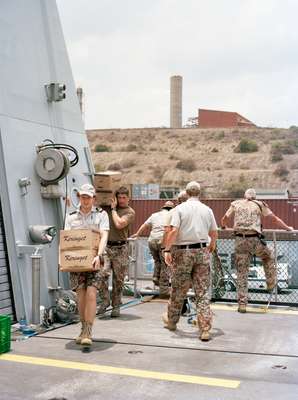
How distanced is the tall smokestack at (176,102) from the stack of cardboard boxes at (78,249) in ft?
359

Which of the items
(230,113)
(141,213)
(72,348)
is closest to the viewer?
(72,348)

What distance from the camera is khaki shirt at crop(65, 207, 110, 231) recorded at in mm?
6203

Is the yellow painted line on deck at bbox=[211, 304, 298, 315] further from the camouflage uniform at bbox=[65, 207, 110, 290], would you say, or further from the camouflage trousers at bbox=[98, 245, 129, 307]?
the camouflage uniform at bbox=[65, 207, 110, 290]

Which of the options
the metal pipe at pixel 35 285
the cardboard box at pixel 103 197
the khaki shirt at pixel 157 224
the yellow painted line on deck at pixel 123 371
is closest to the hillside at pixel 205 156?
the khaki shirt at pixel 157 224

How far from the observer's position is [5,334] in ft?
18.7

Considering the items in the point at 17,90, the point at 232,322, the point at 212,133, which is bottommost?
the point at 232,322

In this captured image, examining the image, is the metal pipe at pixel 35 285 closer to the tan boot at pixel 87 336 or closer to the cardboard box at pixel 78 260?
the cardboard box at pixel 78 260

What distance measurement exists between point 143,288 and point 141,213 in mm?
21307

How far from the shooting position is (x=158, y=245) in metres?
9.52

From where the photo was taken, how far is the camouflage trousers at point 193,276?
258 inches

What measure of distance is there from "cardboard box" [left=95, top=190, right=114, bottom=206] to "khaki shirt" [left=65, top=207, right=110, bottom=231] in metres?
1.41

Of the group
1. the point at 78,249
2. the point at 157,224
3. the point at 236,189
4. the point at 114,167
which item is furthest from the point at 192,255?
the point at 114,167

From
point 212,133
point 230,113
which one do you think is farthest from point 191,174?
point 230,113

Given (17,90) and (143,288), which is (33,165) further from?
(143,288)
